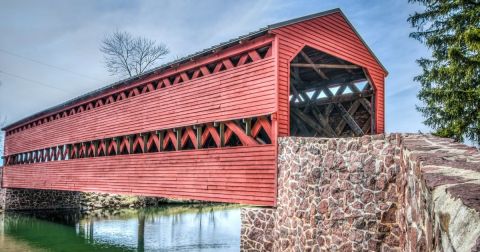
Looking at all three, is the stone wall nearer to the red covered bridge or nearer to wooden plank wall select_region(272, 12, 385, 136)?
the red covered bridge

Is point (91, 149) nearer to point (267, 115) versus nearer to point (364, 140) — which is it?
point (267, 115)

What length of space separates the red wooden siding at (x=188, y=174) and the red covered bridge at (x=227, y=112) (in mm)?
31

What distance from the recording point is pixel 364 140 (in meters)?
7.62

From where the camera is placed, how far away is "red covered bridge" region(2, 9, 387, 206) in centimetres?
999

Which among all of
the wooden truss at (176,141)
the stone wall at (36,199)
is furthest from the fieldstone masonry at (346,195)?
the stone wall at (36,199)

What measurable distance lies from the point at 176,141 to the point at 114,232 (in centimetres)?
951

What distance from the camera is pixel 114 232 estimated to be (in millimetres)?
19797

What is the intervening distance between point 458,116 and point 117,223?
19285mm

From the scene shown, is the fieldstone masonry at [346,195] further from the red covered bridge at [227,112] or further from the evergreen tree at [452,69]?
the evergreen tree at [452,69]

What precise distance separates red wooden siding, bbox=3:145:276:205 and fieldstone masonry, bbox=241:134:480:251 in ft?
1.77

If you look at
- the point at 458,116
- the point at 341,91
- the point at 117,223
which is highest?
the point at 341,91

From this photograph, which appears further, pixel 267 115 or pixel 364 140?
pixel 267 115

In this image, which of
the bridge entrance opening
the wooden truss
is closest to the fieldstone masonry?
the wooden truss

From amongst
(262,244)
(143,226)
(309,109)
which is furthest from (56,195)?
(262,244)
